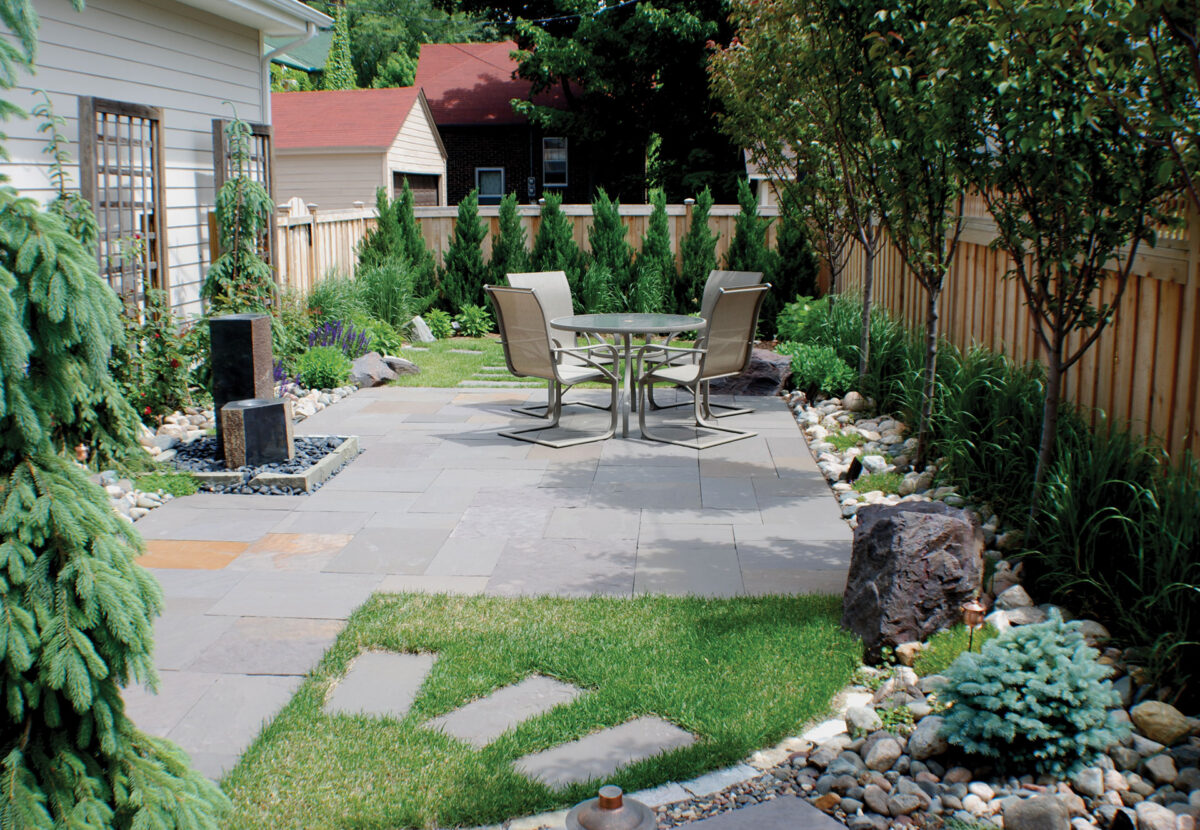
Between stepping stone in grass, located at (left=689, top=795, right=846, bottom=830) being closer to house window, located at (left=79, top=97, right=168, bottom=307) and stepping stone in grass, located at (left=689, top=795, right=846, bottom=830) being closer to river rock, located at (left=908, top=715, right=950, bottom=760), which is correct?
river rock, located at (left=908, top=715, right=950, bottom=760)

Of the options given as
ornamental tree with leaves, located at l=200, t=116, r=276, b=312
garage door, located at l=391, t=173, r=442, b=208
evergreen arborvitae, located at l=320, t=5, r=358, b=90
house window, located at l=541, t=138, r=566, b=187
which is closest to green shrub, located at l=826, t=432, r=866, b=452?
ornamental tree with leaves, located at l=200, t=116, r=276, b=312

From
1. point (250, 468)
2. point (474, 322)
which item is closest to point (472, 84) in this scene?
point (474, 322)

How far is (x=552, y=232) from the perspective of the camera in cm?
1402

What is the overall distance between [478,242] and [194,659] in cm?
1094

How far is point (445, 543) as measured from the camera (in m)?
5.02

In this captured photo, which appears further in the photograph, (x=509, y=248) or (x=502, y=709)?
(x=509, y=248)

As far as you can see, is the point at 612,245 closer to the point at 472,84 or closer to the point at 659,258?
the point at 659,258

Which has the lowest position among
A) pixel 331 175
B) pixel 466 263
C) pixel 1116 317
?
pixel 1116 317

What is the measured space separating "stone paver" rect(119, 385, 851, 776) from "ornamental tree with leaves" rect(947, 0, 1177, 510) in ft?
4.85

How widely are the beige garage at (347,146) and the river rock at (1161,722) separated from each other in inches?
702

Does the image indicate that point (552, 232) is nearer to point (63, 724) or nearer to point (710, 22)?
point (710, 22)

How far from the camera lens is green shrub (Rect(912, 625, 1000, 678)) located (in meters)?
3.42

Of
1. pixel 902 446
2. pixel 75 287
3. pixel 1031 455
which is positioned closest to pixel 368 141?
pixel 902 446

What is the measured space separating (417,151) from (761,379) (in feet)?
48.9
